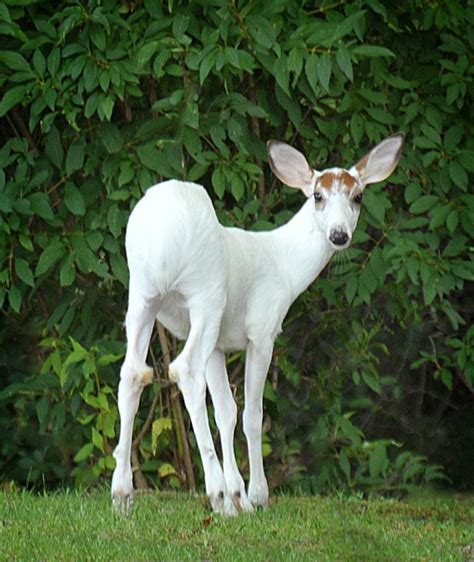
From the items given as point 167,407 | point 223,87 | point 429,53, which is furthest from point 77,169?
point 429,53

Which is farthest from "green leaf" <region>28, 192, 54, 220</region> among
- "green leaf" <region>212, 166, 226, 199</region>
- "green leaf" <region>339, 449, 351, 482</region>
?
"green leaf" <region>339, 449, 351, 482</region>

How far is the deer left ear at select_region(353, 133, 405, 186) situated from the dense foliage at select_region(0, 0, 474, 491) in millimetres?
578

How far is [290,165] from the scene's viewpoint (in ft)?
21.6

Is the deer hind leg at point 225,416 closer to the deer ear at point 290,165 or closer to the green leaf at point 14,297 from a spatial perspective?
the deer ear at point 290,165

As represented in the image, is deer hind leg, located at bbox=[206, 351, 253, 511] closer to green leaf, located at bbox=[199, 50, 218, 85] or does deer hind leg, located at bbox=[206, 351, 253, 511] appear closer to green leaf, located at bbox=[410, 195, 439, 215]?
green leaf, located at bbox=[199, 50, 218, 85]

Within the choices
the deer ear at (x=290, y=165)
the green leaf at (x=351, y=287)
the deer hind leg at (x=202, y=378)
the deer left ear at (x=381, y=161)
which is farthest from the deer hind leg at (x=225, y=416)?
the green leaf at (x=351, y=287)

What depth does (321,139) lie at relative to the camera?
7.81m

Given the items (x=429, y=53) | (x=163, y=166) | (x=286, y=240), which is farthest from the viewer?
(x=429, y=53)

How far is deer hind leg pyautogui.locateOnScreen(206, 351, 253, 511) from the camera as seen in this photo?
6.25 meters

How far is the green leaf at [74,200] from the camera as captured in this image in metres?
7.48

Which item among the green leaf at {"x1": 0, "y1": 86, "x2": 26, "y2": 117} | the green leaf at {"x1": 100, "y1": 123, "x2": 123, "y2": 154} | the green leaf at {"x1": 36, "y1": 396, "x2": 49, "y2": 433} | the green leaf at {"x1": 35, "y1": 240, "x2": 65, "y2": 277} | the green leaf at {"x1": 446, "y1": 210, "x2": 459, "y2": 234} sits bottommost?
the green leaf at {"x1": 36, "y1": 396, "x2": 49, "y2": 433}

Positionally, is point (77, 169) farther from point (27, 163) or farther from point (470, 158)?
point (470, 158)

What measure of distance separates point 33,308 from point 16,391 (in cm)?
49

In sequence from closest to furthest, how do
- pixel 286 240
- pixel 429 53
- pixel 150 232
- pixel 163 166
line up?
pixel 150 232 → pixel 286 240 → pixel 163 166 → pixel 429 53
